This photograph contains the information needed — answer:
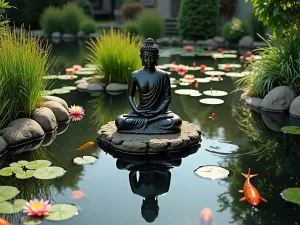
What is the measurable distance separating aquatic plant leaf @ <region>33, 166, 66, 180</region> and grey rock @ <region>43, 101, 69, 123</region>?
4.97 feet

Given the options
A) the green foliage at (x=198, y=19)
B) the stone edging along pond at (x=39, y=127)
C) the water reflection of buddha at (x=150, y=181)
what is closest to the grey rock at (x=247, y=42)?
the green foliage at (x=198, y=19)

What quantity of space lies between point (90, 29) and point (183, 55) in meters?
5.82

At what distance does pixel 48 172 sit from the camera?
3.51 m

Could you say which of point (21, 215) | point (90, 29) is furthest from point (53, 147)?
point (90, 29)

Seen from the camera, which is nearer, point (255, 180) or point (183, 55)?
point (255, 180)

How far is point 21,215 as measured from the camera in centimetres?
279

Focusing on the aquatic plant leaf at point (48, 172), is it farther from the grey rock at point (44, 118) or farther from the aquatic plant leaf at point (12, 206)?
the grey rock at point (44, 118)

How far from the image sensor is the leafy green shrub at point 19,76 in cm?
436

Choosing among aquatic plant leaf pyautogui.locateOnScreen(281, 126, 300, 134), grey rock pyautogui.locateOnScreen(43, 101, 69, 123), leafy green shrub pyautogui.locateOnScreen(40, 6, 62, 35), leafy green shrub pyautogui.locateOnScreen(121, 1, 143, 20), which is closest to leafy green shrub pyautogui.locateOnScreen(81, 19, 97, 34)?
leafy green shrub pyautogui.locateOnScreen(40, 6, 62, 35)

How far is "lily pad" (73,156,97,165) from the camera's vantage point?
3816 mm

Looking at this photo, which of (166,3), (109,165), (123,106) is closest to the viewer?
(109,165)

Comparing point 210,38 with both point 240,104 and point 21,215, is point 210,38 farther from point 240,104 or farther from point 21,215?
point 21,215

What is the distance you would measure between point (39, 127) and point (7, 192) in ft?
4.77

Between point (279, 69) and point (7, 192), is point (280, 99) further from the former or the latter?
point (7, 192)
